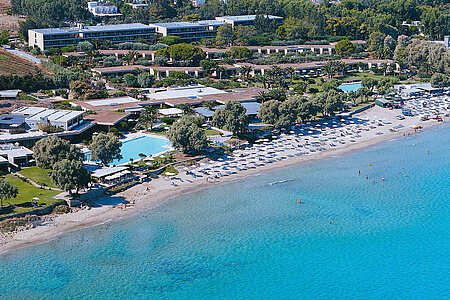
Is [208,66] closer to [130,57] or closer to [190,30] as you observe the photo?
[130,57]

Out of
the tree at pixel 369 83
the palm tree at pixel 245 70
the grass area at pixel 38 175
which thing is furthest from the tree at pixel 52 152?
the tree at pixel 369 83

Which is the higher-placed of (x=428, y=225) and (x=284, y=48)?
(x=284, y=48)

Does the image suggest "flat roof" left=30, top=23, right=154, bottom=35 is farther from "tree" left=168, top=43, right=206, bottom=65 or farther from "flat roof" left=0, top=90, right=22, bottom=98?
"flat roof" left=0, top=90, right=22, bottom=98

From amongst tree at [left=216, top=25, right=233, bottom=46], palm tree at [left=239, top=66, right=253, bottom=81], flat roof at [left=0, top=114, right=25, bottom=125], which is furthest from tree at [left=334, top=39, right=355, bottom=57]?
flat roof at [left=0, top=114, right=25, bottom=125]

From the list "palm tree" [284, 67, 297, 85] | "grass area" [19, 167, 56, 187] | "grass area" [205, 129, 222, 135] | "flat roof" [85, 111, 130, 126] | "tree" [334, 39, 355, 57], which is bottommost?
"grass area" [19, 167, 56, 187]

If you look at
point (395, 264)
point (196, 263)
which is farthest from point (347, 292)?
point (196, 263)

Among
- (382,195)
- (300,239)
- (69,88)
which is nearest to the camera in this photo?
(300,239)

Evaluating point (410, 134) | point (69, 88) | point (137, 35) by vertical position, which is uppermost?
point (137, 35)

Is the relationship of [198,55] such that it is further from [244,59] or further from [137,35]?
[137,35]
